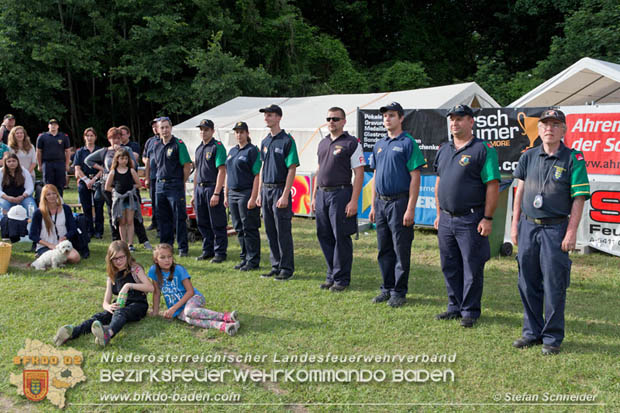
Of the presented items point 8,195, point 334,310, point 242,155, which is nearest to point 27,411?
point 334,310

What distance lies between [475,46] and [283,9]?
468 inches

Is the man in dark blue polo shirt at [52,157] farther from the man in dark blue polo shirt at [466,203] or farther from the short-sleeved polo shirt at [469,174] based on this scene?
the short-sleeved polo shirt at [469,174]

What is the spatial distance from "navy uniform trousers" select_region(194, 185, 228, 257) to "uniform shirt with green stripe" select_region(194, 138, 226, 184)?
0.48 feet

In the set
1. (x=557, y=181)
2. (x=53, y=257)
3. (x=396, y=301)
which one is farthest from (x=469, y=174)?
(x=53, y=257)

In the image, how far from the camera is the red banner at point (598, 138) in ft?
24.5

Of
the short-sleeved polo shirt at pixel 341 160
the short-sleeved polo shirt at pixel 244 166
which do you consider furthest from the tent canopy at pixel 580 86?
the short-sleeved polo shirt at pixel 244 166

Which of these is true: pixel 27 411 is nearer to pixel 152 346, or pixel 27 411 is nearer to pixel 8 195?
pixel 152 346

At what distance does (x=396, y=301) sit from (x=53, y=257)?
4609 mm

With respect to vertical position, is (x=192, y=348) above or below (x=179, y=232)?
below

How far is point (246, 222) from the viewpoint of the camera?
676 centimetres

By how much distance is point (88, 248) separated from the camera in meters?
7.85

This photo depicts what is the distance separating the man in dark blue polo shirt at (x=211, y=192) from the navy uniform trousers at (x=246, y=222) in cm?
38

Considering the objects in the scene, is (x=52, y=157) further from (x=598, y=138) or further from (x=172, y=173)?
(x=598, y=138)

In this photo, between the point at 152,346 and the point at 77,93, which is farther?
the point at 77,93
